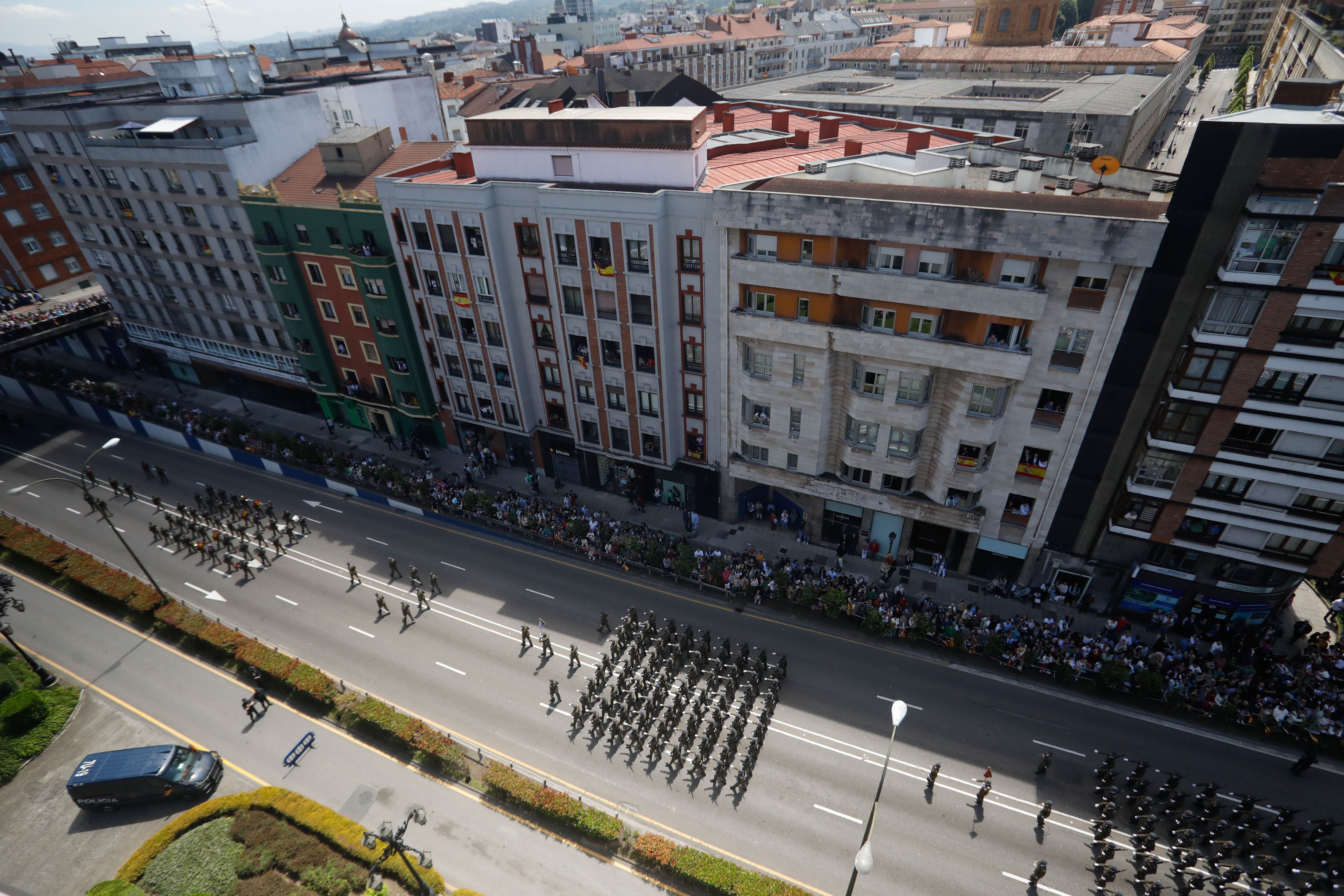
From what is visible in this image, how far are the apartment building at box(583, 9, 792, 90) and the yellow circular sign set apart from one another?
113470mm

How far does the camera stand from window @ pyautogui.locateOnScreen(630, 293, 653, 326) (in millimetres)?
37719

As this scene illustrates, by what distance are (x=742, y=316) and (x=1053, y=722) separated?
25.1 meters

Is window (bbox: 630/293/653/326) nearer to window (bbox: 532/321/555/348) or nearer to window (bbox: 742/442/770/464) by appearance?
window (bbox: 532/321/555/348)

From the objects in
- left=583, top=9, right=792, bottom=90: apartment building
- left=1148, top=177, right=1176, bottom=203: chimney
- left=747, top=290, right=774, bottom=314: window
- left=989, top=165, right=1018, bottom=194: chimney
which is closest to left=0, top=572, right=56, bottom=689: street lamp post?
left=747, top=290, right=774, bottom=314: window

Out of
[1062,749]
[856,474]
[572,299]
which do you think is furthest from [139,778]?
[1062,749]

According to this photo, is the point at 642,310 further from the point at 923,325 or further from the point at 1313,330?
the point at 1313,330

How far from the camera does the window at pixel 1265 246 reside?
2486 centimetres

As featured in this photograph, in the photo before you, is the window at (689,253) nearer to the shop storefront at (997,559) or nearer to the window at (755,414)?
the window at (755,414)

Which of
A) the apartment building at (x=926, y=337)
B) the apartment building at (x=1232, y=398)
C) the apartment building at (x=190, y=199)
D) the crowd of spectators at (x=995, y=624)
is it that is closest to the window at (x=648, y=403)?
the apartment building at (x=926, y=337)

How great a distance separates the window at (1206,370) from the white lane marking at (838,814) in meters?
23.4

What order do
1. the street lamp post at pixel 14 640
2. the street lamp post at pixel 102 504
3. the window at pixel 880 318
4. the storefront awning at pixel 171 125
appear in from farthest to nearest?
the storefront awning at pixel 171 125
the street lamp post at pixel 102 504
the window at pixel 880 318
the street lamp post at pixel 14 640

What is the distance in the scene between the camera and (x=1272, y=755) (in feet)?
93.3

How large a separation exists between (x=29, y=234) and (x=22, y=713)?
67042 mm

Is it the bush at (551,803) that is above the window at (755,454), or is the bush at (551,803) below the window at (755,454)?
below
